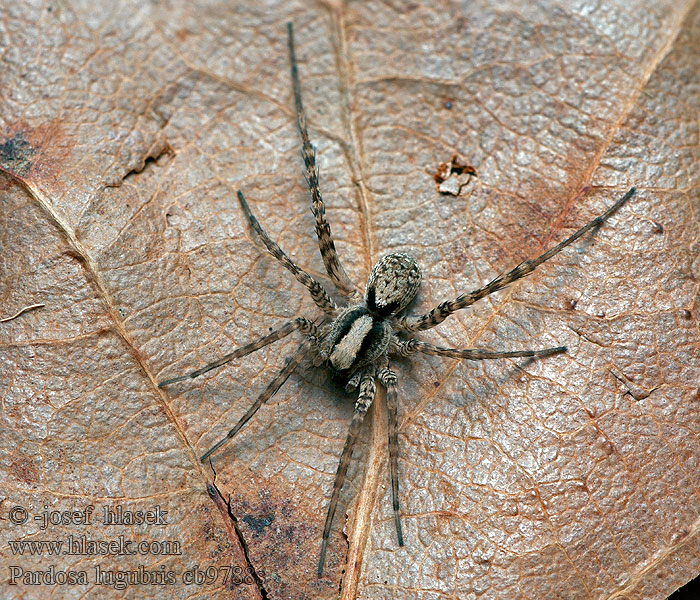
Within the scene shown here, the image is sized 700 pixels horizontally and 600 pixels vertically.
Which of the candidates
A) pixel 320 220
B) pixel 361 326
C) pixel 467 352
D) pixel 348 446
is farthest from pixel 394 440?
pixel 320 220

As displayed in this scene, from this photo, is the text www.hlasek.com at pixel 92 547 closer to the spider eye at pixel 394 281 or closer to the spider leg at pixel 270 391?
the spider leg at pixel 270 391

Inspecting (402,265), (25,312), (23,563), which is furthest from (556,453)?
(25,312)

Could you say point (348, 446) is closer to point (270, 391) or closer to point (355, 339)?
point (270, 391)

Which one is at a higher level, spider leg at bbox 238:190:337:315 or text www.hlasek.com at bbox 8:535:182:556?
spider leg at bbox 238:190:337:315

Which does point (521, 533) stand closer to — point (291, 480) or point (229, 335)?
point (291, 480)

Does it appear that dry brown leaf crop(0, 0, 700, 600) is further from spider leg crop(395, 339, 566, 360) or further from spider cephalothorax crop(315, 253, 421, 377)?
spider cephalothorax crop(315, 253, 421, 377)

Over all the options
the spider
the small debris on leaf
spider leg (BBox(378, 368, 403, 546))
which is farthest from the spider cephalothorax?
the small debris on leaf
